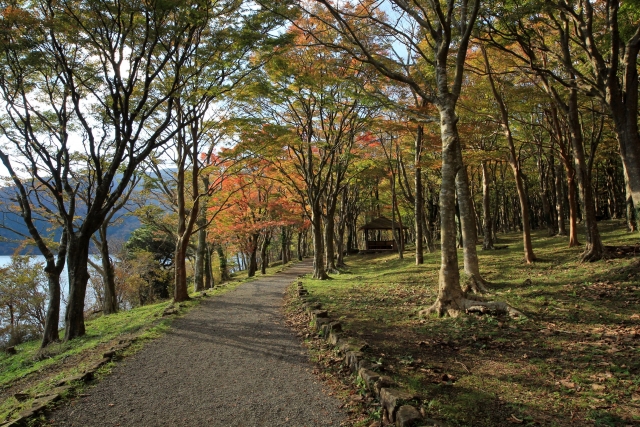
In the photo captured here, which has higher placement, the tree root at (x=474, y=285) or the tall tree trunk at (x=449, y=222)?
the tall tree trunk at (x=449, y=222)

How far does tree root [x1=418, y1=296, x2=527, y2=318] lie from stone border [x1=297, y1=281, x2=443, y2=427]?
75.2 inches

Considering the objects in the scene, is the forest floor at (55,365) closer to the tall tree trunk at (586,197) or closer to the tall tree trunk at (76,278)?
the tall tree trunk at (76,278)

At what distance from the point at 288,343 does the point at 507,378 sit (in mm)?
3440

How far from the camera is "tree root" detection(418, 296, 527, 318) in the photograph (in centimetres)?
599

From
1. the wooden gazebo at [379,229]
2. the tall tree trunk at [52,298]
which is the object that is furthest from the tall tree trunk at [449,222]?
the wooden gazebo at [379,229]

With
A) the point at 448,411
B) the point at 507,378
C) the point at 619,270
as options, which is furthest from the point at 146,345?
the point at 619,270

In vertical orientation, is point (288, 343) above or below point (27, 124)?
below

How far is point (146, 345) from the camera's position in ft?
20.6

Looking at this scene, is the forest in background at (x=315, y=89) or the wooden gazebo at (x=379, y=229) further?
the wooden gazebo at (x=379, y=229)

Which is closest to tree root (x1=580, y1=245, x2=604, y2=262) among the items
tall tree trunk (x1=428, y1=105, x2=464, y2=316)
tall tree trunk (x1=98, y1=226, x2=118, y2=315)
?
tall tree trunk (x1=428, y1=105, x2=464, y2=316)

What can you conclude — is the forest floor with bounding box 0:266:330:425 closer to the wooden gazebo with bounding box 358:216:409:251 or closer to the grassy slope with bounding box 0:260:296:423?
the grassy slope with bounding box 0:260:296:423

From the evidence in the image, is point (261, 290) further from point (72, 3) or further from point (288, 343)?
point (72, 3)

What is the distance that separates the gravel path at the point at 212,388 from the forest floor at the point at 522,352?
44 centimetres

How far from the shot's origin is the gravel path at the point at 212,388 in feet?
11.4
